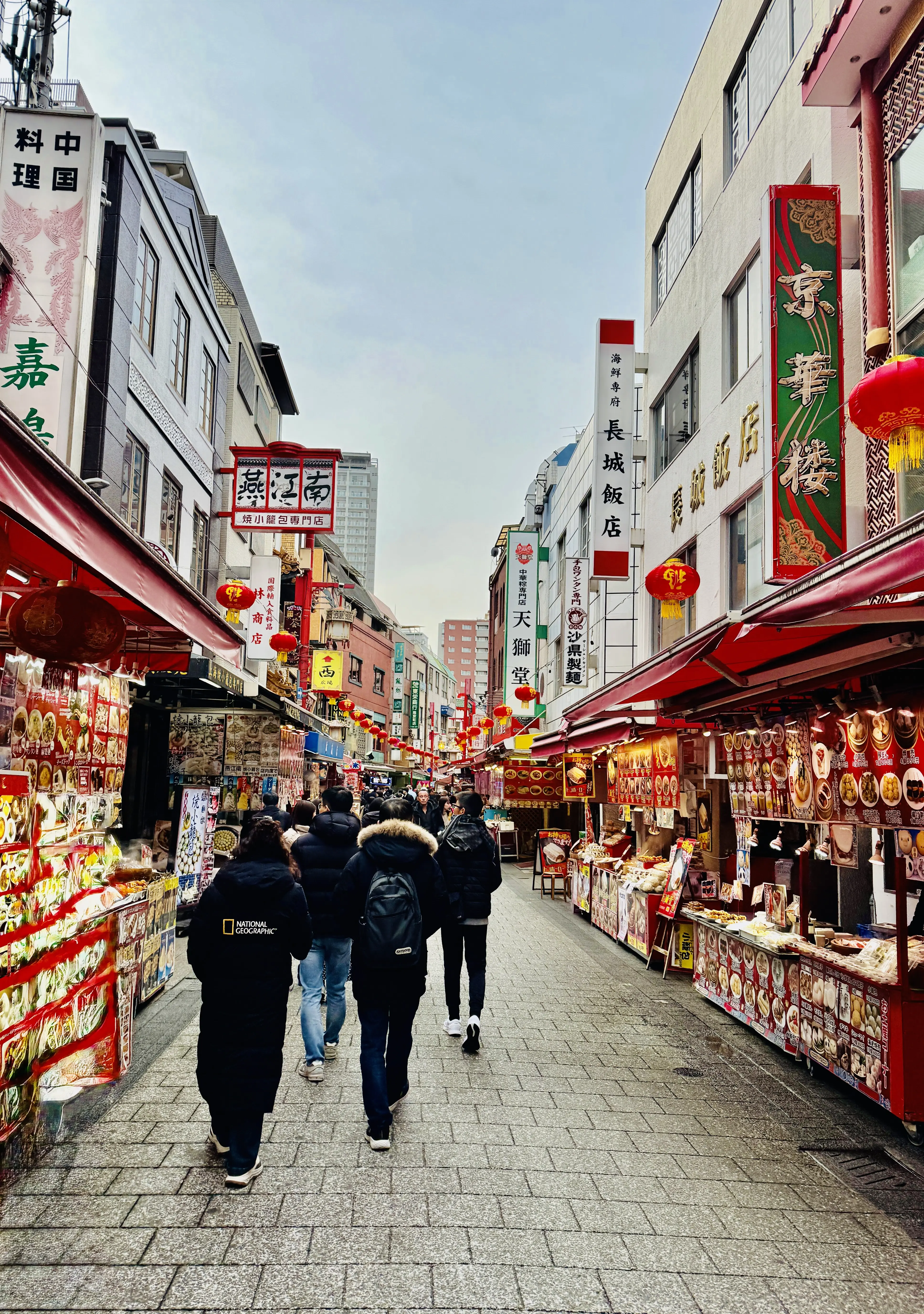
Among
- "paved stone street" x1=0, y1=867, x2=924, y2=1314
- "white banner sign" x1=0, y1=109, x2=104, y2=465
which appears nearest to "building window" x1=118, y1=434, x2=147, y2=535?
"white banner sign" x1=0, y1=109, x2=104, y2=465

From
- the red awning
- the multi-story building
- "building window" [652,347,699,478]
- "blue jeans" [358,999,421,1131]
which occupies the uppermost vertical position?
the multi-story building

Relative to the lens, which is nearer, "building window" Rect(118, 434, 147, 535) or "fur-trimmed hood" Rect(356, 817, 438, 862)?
"fur-trimmed hood" Rect(356, 817, 438, 862)

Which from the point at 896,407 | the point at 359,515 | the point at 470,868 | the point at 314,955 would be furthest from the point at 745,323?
the point at 359,515

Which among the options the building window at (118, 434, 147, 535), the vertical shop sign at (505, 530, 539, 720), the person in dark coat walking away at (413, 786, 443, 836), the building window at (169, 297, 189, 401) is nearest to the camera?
the building window at (118, 434, 147, 535)

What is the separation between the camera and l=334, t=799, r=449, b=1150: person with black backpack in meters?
5.34

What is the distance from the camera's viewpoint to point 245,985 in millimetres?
4828

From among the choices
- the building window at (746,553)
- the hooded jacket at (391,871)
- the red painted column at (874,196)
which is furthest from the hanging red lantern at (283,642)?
the hooded jacket at (391,871)

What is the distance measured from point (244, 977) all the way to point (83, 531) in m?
2.51

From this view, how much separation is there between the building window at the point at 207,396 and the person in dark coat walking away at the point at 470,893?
15.2 metres

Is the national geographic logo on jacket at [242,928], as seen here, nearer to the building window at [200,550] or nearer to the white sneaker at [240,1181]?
the white sneaker at [240,1181]

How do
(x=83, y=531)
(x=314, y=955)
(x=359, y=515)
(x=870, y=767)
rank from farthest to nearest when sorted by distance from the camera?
(x=359, y=515)
(x=314, y=955)
(x=870, y=767)
(x=83, y=531)

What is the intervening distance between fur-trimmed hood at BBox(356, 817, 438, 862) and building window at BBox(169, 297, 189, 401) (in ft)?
48.2

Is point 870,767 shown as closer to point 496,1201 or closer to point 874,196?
point 496,1201

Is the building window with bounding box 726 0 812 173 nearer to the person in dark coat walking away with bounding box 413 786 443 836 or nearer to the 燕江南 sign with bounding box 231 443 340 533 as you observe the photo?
the 燕江南 sign with bounding box 231 443 340 533
